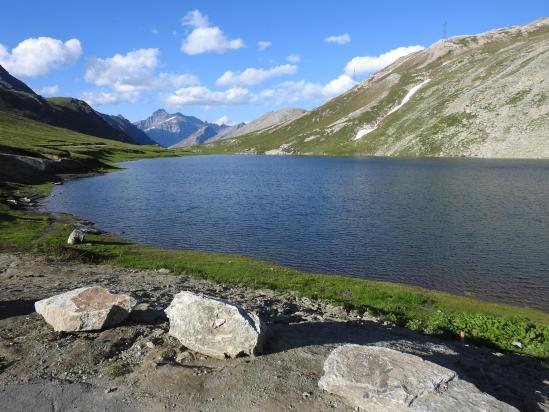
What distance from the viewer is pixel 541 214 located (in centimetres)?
6481

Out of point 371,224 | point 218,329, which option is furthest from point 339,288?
point 371,224

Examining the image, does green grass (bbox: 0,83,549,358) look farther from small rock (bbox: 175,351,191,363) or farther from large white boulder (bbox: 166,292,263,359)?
small rock (bbox: 175,351,191,363)

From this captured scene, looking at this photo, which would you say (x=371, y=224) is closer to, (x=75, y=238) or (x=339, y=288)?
(x=339, y=288)

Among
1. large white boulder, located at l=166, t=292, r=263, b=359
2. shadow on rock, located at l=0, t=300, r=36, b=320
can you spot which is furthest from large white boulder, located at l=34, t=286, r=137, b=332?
large white boulder, located at l=166, t=292, r=263, b=359

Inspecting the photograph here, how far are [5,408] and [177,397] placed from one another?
5.50m

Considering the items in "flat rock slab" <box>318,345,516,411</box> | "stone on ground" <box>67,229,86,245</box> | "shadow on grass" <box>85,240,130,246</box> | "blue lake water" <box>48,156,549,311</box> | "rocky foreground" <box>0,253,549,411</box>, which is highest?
Answer: "flat rock slab" <box>318,345,516,411</box>

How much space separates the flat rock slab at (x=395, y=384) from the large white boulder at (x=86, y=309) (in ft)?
33.6

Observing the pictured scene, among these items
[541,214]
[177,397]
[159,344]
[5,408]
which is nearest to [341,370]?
[177,397]

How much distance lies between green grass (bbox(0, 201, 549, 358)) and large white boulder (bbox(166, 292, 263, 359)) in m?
12.5

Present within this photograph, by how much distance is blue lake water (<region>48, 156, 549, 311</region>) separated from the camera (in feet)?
138

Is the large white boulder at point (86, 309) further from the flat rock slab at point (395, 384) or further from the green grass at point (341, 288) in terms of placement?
the green grass at point (341, 288)

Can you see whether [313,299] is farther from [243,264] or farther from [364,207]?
[364,207]

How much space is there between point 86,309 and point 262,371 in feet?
28.6

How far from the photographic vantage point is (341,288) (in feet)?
111
